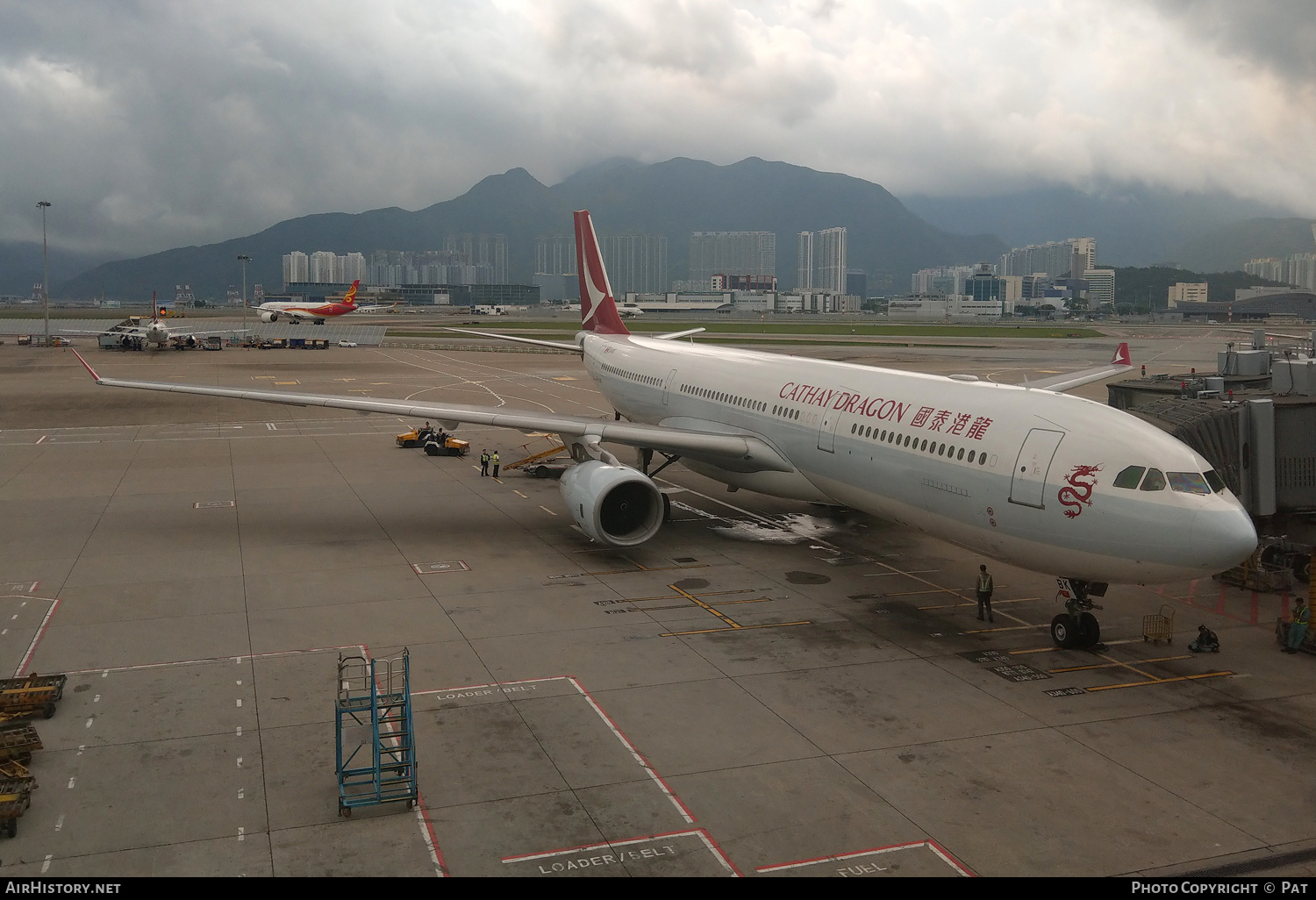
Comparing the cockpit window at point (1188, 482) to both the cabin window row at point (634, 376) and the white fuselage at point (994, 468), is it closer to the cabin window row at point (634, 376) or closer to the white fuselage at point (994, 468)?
the white fuselage at point (994, 468)

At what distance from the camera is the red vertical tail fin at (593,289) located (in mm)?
41219

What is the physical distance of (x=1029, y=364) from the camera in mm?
78375

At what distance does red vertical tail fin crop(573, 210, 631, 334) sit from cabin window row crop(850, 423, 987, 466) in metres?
20.5

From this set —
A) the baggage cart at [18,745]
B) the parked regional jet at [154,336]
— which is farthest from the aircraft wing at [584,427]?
the parked regional jet at [154,336]

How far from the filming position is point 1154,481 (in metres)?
15.7

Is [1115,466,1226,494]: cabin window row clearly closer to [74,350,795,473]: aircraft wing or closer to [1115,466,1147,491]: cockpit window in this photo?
[1115,466,1147,491]: cockpit window

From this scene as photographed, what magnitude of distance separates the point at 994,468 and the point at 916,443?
7.12 feet

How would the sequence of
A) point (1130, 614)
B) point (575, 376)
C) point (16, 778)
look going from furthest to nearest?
1. point (575, 376)
2. point (1130, 614)
3. point (16, 778)

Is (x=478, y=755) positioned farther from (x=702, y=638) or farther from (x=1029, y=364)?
(x=1029, y=364)

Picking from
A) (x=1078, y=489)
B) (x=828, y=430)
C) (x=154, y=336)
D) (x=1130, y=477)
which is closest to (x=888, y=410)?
(x=828, y=430)

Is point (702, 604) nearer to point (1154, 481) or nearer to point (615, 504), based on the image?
point (615, 504)

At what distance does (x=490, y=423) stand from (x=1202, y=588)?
18.1 metres

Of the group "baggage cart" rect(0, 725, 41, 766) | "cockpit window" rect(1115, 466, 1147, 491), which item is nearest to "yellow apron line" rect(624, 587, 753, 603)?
"cockpit window" rect(1115, 466, 1147, 491)
